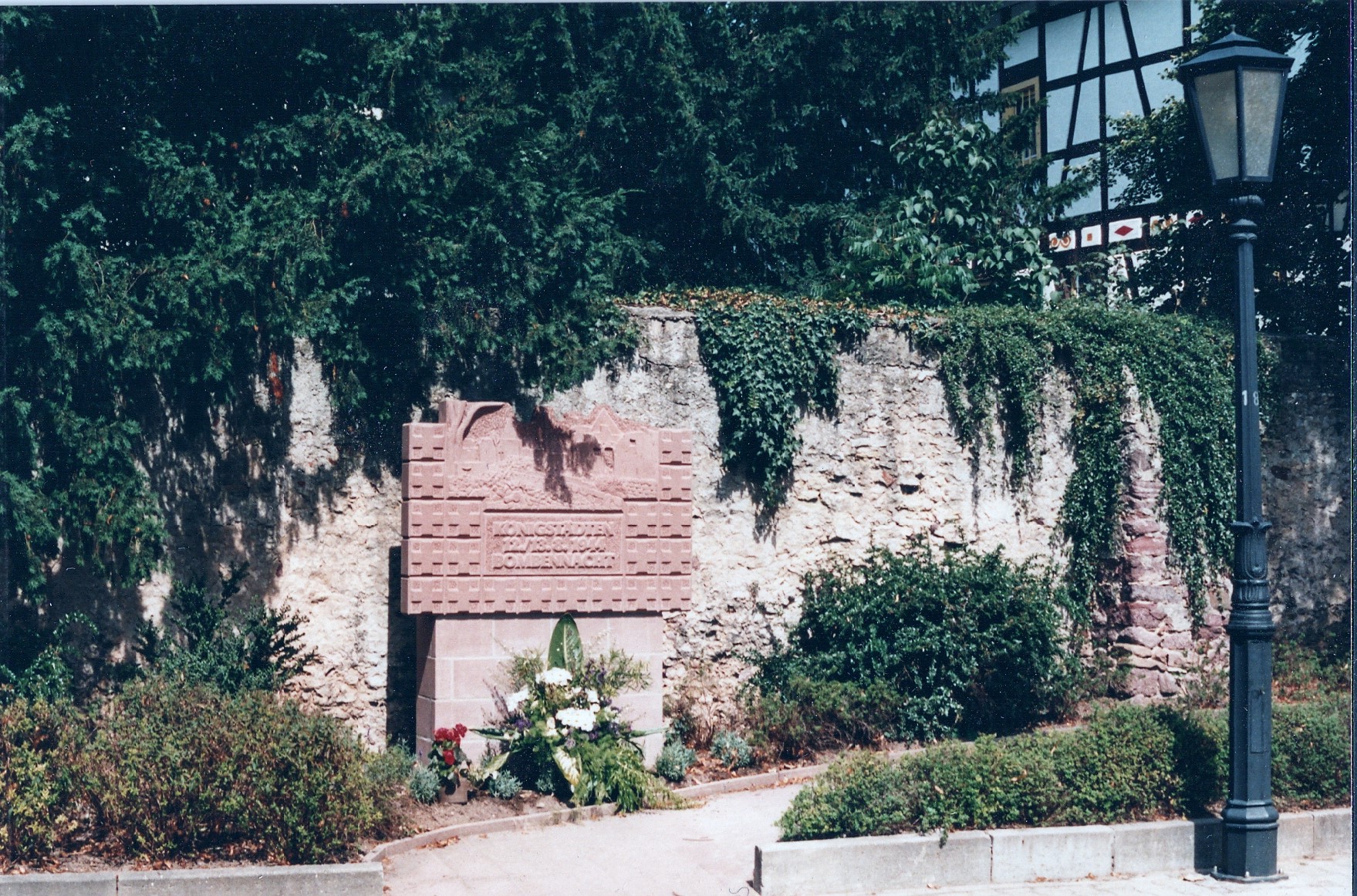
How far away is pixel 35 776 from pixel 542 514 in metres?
3.33

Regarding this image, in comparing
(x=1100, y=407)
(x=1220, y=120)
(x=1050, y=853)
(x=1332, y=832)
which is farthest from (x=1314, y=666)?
(x=1220, y=120)

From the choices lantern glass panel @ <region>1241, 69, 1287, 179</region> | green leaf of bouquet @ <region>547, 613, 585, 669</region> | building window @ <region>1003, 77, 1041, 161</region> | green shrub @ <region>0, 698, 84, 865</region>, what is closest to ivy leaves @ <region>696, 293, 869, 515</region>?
green leaf of bouquet @ <region>547, 613, 585, 669</region>

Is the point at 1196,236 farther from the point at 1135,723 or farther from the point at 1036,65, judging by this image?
the point at 1135,723

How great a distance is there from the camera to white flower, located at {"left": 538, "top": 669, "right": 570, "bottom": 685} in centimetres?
788

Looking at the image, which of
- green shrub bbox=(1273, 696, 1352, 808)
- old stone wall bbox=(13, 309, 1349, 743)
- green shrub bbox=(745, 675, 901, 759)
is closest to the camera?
green shrub bbox=(1273, 696, 1352, 808)

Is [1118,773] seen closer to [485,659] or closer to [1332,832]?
[1332,832]

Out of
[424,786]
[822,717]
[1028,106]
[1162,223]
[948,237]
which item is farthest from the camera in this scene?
[1028,106]

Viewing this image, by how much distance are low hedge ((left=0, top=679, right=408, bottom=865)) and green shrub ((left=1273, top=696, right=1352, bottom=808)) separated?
5.04 meters

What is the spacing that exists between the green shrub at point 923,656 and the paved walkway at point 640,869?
1.77 meters

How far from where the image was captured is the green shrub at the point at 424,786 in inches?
293

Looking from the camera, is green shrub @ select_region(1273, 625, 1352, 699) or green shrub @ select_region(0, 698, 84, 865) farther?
green shrub @ select_region(1273, 625, 1352, 699)

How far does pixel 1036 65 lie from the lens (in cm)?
1559

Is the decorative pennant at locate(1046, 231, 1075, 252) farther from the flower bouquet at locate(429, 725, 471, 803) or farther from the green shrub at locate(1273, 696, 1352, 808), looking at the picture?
the flower bouquet at locate(429, 725, 471, 803)

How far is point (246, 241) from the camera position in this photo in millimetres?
7445
